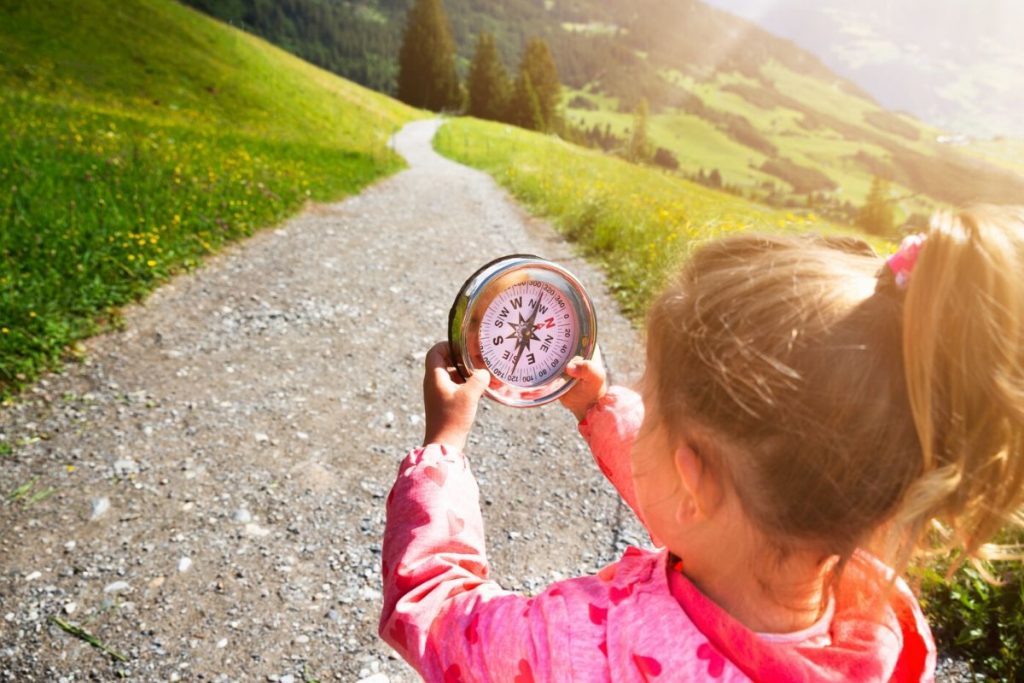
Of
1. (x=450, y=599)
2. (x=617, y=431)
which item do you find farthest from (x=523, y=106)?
(x=450, y=599)

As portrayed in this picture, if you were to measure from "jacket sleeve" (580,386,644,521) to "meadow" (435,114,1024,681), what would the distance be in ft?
1.41

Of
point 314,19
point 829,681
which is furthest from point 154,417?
point 314,19

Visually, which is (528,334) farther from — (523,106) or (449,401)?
(523,106)

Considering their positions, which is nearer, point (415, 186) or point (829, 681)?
point (829, 681)

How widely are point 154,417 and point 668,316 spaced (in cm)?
398

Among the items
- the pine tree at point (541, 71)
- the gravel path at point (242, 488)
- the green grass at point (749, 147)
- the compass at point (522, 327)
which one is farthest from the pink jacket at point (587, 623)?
the green grass at point (749, 147)

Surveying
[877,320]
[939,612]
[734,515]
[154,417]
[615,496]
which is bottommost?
[154,417]

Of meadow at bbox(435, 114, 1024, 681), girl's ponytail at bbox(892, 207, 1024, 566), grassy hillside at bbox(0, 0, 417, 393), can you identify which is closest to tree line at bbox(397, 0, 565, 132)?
grassy hillside at bbox(0, 0, 417, 393)

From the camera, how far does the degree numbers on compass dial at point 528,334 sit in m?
1.95

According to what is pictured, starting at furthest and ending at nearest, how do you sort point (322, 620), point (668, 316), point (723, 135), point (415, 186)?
1. point (723, 135)
2. point (415, 186)
3. point (322, 620)
4. point (668, 316)

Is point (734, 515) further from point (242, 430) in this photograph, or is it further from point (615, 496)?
point (242, 430)

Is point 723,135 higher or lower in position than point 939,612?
higher

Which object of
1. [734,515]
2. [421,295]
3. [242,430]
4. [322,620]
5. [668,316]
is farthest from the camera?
[421,295]

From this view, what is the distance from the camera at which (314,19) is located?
14825cm
